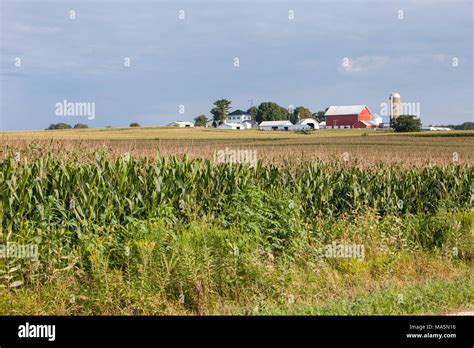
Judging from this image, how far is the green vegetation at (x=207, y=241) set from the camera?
30.6ft

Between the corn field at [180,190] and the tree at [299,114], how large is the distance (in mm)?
103916

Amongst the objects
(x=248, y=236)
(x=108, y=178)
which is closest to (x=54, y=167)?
(x=108, y=178)

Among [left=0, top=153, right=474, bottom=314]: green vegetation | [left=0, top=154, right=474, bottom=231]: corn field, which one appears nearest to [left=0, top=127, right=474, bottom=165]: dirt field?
[left=0, top=154, right=474, bottom=231]: corn field

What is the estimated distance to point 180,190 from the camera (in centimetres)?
1290

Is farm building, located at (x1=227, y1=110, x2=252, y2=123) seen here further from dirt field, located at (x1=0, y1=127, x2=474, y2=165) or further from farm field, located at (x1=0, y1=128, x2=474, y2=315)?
farm field, located at (x1=0, y1=128, x2=474, y2=315)

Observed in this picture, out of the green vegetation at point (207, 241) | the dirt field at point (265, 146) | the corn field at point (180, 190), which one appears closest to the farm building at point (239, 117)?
the dirt field at point (265, 146)

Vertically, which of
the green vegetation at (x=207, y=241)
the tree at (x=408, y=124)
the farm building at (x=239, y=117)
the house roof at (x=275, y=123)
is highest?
the farm building at (x=239, y=117)

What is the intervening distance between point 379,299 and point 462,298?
1.50 meters

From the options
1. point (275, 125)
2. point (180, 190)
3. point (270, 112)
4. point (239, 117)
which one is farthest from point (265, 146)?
point (239, 117)

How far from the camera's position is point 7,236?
9.91 meters

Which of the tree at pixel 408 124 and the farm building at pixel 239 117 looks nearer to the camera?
the tree at pixel 408 124

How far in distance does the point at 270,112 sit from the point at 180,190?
99.9m

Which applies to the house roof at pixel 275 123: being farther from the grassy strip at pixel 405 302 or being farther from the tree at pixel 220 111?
the grassy strip at pixel 405 302

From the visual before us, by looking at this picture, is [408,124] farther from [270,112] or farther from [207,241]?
[207,241]
